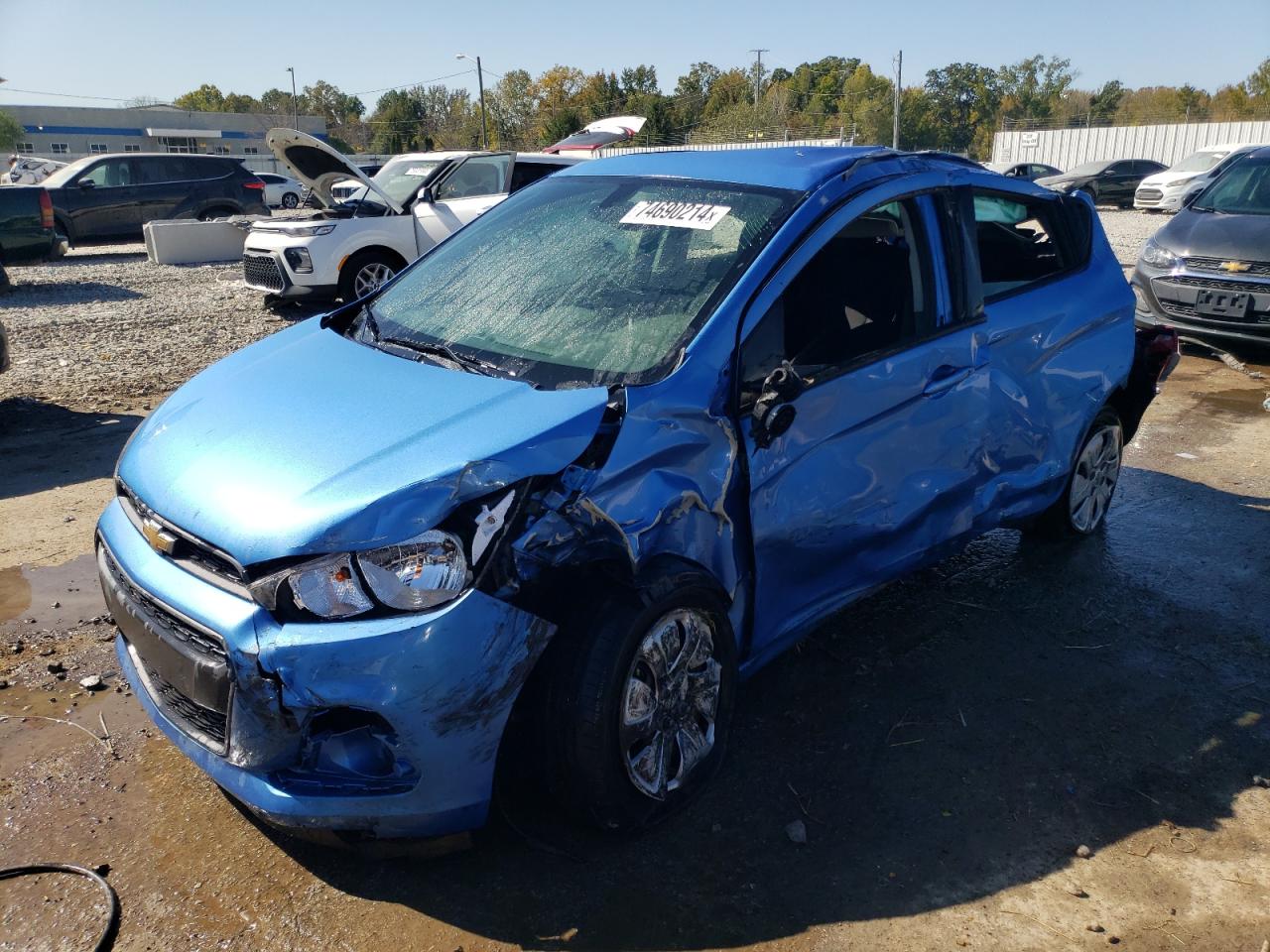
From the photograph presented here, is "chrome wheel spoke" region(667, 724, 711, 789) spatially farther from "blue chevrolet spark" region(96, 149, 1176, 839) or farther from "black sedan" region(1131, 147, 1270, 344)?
"black sedan" region(1131, 147, 1270, 344)

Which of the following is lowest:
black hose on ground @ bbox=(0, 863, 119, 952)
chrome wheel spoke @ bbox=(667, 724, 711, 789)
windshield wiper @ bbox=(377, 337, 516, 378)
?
black hose on ground @ bbox=(0, 863, 119, 952)

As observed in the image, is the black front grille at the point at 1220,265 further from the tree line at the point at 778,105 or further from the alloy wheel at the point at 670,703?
the tree line at the point at 778,105

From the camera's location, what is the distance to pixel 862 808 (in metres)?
2.98

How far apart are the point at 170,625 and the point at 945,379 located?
259 centimetres

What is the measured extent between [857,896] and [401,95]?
9709cm

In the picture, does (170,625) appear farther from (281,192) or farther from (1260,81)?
(1260,81)

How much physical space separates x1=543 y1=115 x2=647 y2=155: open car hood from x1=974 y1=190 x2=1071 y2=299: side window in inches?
568

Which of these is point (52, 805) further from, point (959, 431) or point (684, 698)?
point (959, 431)

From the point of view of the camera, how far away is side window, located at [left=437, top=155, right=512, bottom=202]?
11617mm

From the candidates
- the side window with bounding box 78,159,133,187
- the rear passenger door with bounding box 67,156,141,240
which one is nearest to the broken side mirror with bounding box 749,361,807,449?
the rear passenger door with bounding box 67,156,141,240

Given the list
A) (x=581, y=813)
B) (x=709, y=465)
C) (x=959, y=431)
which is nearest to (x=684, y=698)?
(x=581, y=813)

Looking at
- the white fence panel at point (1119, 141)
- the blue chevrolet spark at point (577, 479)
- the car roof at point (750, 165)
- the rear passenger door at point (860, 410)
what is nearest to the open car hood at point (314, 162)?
the car roof at point (750, 165)

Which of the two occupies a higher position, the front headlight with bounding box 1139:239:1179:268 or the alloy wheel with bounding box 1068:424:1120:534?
the front headlight with bounding box 1139:239:1179:268

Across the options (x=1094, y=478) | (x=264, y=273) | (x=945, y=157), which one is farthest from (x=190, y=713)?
(x=264, y=273)
